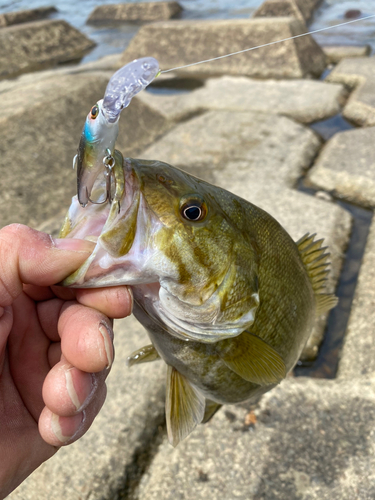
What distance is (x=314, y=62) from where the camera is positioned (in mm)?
6672

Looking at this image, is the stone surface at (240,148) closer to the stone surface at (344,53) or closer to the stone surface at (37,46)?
the stone surface at (344,53)

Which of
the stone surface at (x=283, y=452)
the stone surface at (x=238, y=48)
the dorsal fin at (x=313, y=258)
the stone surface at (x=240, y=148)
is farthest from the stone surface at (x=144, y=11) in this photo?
Result: the stone surface at (x=283, y=452)

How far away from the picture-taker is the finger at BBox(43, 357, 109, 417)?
1197mm

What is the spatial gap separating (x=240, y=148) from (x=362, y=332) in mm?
2721

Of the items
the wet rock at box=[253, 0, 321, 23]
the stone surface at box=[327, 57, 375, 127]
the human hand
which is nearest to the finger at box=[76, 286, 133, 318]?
the human hand

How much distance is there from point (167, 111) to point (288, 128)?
1.71 meters

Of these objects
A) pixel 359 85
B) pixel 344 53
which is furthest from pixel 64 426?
pixel 344 53

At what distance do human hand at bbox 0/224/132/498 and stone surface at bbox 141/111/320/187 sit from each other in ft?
9.46

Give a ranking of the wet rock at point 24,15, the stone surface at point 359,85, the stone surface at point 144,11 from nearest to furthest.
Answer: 1. the stone surface at point 359,85
2. the wet rock at point 24,15
3. the stone surface at point 144,11

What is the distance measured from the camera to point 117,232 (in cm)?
104

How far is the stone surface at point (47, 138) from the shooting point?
3.92 meters

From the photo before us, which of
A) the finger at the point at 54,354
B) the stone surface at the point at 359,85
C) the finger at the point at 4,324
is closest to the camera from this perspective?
the finger at the point at 4,324

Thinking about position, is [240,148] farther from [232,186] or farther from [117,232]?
[117,232]

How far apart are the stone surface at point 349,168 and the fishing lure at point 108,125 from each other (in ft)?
9.94
